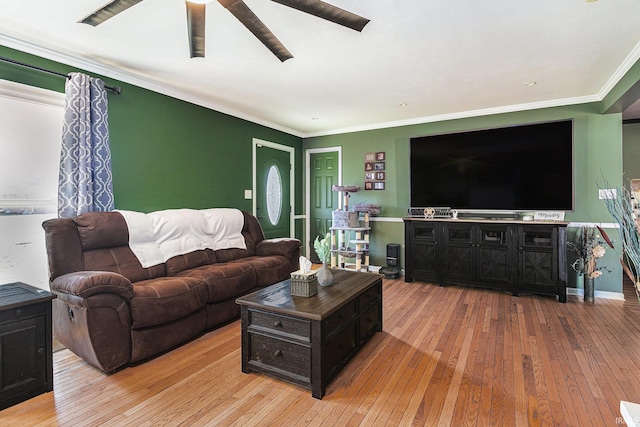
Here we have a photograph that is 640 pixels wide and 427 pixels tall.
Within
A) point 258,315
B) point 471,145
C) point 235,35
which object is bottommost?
point 258,315

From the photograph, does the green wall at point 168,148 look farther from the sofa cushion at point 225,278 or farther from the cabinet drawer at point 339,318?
the cabinet drawer at point 339,318

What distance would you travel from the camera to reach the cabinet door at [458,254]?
13.8 feet

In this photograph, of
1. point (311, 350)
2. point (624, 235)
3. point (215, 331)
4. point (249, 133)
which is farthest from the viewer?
point (249, 133)

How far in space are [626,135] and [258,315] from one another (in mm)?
6170

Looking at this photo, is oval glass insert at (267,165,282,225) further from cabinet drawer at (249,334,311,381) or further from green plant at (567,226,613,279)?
green plant at (567,226,613,279)

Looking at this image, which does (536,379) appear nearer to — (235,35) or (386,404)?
(386,404)

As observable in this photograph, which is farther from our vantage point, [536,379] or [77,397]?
[536,379]

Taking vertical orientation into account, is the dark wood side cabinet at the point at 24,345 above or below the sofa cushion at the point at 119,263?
below

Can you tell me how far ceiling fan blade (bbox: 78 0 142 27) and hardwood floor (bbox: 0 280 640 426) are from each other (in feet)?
7.38

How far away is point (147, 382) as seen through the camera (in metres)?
2.10

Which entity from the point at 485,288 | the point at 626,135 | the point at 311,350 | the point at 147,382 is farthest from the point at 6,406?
the point at 626,135

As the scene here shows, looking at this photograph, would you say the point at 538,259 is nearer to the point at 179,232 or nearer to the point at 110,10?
the point at 179,232

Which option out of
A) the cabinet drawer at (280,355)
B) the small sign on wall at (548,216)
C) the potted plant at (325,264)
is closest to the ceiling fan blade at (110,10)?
the potted plant at (325,264)

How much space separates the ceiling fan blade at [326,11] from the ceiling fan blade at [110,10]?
84cm
